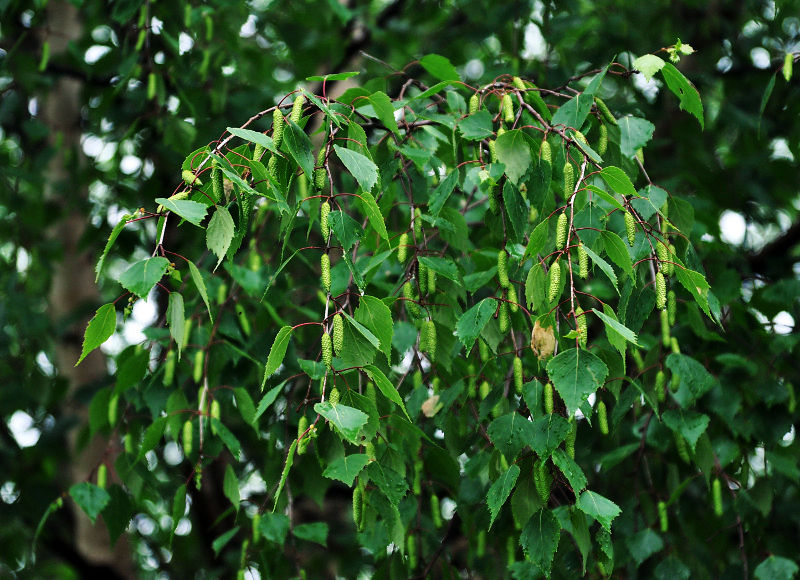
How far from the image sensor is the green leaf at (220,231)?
3.50 ft

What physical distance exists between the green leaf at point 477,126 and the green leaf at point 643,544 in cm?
97

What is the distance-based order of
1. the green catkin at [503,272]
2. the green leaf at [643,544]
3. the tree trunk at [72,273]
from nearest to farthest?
1. the green catkin at [503,272]
2. the green leaf at [643,544]
3. the tree trunk at [72,273]

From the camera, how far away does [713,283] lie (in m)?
1.93

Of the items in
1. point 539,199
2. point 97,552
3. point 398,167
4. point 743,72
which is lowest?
point 97,552

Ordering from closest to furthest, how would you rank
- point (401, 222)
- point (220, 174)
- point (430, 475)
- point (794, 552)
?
1. point (220, 174)
2. point (430, 475)
3. point (794, 552)
4. point (401, 222)

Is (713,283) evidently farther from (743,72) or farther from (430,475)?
(743,72)

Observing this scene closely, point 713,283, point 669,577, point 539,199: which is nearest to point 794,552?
point 669,577

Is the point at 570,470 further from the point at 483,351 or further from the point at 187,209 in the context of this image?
the point at 187,209

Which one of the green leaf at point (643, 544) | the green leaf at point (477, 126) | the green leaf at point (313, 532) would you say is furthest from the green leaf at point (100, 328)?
the green leaf at point (643, 544)

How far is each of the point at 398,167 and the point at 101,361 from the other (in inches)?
76.4

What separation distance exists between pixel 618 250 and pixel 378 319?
347 millimetres

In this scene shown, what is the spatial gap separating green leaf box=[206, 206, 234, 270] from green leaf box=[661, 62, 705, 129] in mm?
712

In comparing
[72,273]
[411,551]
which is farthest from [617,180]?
[72,273]

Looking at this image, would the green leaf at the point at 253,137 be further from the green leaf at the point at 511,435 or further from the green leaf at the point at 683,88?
the green leaf at the point at 683,88
